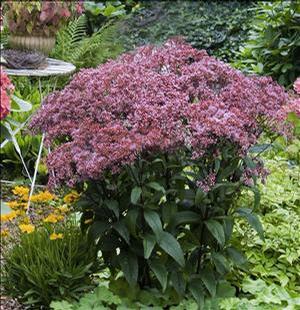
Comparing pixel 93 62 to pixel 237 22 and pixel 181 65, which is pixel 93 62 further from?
pixel 181 65

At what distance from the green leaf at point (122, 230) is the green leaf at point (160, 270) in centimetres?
19

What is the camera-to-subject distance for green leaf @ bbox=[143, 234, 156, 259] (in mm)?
3121

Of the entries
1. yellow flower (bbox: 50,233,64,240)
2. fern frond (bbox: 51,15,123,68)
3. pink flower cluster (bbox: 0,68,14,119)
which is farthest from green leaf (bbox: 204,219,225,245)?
fern frond (bbox: 51,15,123,68)

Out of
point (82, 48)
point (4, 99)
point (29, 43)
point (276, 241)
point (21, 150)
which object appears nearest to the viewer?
point (4, 99)

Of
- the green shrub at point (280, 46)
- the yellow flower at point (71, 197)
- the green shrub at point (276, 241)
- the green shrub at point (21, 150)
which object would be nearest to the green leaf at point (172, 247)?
the green shrub at point (276, 241)

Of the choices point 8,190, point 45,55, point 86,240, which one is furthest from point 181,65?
point 8,190

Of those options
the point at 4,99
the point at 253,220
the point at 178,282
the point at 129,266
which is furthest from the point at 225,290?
the point at 4,99

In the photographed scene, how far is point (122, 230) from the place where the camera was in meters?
3.24

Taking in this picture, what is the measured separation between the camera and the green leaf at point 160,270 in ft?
10.7

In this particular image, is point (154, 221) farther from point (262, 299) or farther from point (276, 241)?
point (276, 241)

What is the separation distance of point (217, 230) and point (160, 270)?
343 mm

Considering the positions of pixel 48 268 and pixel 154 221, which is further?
pixel 48 268

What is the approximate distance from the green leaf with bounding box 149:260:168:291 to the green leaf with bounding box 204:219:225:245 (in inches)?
11.8

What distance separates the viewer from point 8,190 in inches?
238
